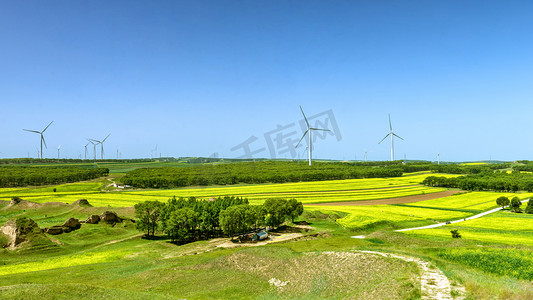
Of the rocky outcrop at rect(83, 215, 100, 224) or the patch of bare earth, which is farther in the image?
the rocky outcrop at rect(83, 215, 100, 224)

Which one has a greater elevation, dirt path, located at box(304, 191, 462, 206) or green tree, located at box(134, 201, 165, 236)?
green tree, located at box(134, 201, 165, 236)

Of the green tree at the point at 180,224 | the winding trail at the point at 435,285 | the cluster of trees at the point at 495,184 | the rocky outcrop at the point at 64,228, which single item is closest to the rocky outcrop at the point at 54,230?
the rocky outcrop at the point at 64,228

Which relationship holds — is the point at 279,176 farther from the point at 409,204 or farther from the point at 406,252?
the point at 406,252

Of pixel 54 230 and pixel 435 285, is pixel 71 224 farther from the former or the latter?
pixel 435 285

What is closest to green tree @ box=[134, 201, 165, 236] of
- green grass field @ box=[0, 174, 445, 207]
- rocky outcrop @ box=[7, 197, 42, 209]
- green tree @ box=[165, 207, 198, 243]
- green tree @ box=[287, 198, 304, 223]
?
green tree @ box=[165, 207, 198, 243]

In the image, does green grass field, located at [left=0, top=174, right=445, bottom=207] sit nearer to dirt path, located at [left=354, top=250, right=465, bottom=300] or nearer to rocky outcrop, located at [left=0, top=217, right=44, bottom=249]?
rocky outcrop, located at [left=0, top=217, right=44, bottom=249]

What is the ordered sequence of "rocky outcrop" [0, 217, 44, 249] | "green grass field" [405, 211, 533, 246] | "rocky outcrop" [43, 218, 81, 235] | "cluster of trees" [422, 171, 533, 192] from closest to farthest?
"green grass field" [405, 211, 533, 246]
"rocky outcrop" [0, 217, 44, 249]
"rocky outcrop" [43, 218, 81, 235]
"cluster of trees" [422, 171, 533, 192]

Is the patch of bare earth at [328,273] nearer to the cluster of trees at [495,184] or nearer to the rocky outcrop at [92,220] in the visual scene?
the rocky outcrop at [92,220]

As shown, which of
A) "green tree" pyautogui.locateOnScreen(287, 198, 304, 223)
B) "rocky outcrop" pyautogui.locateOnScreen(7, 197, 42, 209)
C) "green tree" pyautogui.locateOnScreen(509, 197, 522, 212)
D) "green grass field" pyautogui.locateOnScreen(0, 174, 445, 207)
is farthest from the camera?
"green grass field" pyautogui.locateOnScreen(0, 174, 445, 207)
